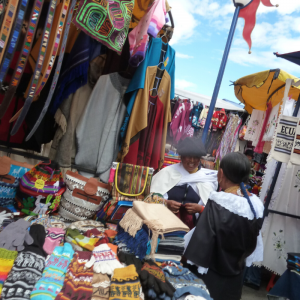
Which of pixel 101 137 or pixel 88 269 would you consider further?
pixel 101 137

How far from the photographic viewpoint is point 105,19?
170 cm

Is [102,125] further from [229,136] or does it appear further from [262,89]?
[229,136]

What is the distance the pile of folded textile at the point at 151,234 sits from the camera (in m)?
1.58

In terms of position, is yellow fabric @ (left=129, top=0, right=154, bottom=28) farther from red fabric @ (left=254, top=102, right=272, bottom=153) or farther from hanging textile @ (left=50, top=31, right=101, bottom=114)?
red fabric @ (left=254, top=102, right=272, bottom=153)

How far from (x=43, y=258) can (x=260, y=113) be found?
4.70 metres

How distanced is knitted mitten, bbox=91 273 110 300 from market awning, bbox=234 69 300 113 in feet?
10.1

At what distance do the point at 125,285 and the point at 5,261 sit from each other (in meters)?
0.67

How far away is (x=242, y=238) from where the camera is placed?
71.2 inches

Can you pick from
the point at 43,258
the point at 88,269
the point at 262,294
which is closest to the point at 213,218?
the point at 88,269

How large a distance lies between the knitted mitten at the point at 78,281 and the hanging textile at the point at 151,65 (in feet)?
4.48

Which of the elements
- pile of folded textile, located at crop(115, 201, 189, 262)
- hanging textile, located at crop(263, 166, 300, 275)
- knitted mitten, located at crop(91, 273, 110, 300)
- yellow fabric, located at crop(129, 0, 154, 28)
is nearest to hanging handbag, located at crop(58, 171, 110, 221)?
pile of folded textile, located at crop(115, 201, 189, 262)

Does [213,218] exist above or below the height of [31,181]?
above

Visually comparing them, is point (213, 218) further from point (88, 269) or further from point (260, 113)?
point (260, 113)

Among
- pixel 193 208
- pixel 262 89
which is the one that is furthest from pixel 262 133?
pixel 193 208
